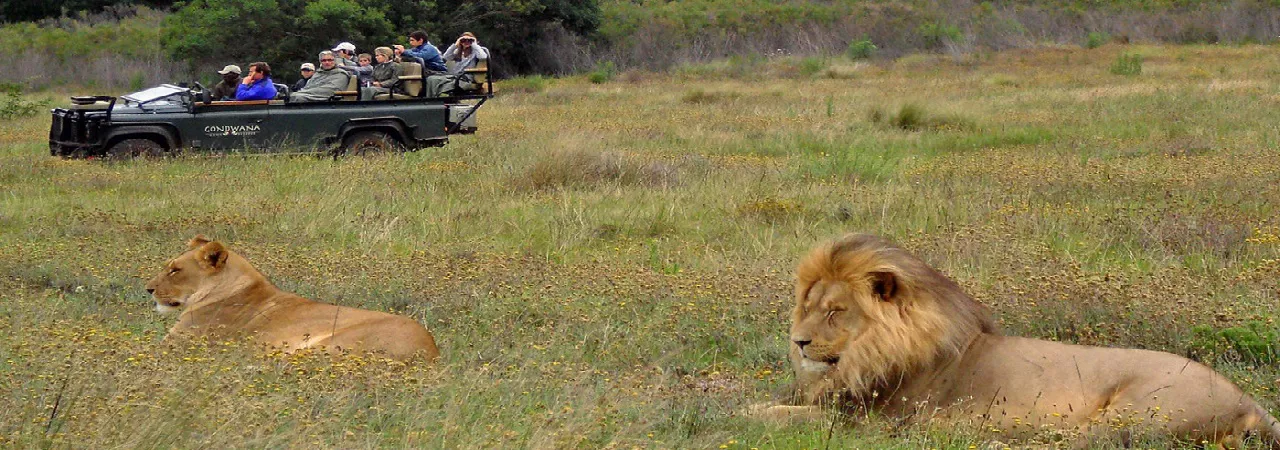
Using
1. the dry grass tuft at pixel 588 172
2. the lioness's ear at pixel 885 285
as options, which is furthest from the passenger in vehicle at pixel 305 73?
the lioness's ear at pixel 885 285

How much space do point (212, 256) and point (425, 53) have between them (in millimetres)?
10678

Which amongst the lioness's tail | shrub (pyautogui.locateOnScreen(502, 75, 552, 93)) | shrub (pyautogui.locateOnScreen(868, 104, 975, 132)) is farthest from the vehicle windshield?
shrub (pyautogui.locateOnScreen(502, 75, 552, 93))

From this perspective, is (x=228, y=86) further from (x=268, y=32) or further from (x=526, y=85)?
(x=268, y=32)

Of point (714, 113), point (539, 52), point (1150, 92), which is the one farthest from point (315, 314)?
Answer: point (539, 52)

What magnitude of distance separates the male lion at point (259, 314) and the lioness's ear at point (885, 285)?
188cm

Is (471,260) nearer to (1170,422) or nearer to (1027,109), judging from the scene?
(1170,422)

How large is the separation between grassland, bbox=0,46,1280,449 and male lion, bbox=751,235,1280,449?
0.51 feet

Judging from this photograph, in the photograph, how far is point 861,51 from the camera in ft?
115

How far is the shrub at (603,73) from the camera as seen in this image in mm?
30781

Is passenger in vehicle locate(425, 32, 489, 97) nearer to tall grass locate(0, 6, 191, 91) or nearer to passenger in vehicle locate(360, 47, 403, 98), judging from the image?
passenger in vehicle locate(360, 47, 403, 98)

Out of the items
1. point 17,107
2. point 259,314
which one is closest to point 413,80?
point 259,314

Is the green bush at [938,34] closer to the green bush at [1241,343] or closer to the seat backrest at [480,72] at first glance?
the seat backrest at [480,72]

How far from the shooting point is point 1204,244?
816cm

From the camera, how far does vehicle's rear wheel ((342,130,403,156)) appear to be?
1460 centimetres
